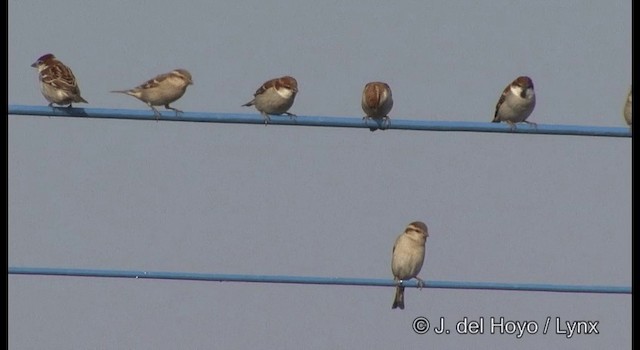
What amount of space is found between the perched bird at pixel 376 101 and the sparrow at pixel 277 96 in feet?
3.01

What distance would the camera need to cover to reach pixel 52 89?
48.7ft

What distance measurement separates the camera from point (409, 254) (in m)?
15.9

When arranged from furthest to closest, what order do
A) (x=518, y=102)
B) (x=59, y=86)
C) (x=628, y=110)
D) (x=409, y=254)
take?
(x=409, y=254) < (x=518, y=102) < (x=59, y=86) < (x=628, y=110)

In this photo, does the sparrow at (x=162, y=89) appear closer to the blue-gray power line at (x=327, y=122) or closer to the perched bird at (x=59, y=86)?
the perched bird at (x=59, y=86)

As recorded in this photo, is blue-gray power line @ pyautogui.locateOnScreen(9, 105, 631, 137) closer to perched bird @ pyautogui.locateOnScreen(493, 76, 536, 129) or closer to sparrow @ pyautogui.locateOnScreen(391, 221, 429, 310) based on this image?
perched bird @ pyautogui.locateOnScreen(493, 76, 536, 129)

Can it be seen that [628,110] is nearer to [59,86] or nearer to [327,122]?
[327,122]

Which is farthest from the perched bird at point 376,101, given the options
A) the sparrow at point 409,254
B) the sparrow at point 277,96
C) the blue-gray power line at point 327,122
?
the blue-gray power line at point 327,122

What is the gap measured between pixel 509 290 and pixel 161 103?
6075 mm

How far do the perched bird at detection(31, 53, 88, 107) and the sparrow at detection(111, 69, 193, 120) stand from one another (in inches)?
51.2

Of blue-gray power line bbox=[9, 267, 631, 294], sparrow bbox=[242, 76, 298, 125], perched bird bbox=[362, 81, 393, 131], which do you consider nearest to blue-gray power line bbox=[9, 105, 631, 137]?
blue-gray power line bbox=[9, 267, 631, 294]

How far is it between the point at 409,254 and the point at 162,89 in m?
3.09

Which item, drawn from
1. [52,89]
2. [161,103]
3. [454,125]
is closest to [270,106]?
[161,103]

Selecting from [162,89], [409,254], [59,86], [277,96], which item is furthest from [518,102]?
[59,86]
